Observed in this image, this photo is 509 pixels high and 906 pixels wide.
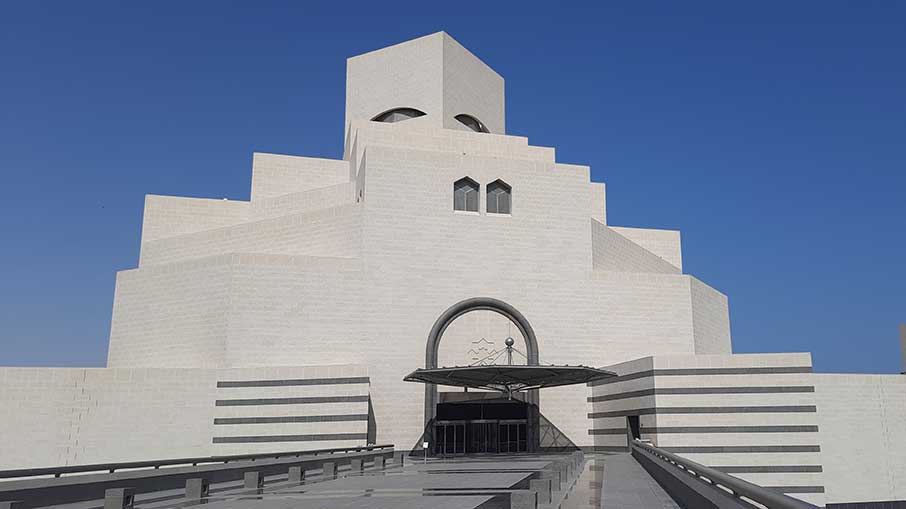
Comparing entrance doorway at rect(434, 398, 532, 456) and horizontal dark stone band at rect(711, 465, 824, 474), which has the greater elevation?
entrance doorway at rect(434, 398, 532, 456)

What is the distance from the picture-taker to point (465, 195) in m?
42.6

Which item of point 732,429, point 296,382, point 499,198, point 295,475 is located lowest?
point 295,475

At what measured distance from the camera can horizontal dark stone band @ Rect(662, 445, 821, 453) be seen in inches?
1351

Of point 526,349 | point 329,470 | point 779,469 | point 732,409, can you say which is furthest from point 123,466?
point 779,469

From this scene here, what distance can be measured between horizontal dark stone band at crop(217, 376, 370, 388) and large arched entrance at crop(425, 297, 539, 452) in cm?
419

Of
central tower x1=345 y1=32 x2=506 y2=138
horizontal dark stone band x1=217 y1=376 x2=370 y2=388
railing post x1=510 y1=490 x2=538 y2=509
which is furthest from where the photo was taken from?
central tower x1=345 y1=32 x2=506 y2=138

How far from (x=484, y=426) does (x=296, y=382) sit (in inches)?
422

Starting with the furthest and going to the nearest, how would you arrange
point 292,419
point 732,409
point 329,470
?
point 292,419
point 732,409
point 329,470

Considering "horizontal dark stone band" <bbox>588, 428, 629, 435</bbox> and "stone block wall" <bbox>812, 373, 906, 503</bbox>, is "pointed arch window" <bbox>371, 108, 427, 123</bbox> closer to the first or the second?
"horizontal dark stone band" <bbox>588, 428, 629, 435</bbox>

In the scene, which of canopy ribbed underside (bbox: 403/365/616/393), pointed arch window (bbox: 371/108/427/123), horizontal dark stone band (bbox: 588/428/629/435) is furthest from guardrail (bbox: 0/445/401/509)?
pointed arch window (bbox: 371/108/427/123)

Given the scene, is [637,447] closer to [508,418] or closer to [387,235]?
[508,418]

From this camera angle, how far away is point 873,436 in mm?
35812

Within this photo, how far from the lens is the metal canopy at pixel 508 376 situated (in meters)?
32.5

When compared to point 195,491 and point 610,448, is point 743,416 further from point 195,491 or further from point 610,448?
point 195,491
